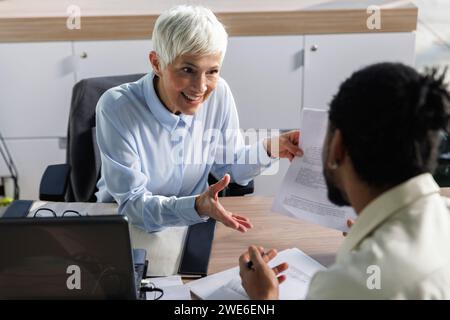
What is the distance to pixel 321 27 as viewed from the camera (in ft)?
8.79

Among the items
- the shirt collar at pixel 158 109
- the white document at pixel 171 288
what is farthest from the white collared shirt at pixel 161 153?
the white document at pixel 171 288

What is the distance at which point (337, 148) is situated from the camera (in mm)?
975

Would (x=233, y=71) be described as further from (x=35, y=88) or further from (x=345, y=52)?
(x=35, y=88)

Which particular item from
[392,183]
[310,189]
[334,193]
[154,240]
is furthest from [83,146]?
[392,183]

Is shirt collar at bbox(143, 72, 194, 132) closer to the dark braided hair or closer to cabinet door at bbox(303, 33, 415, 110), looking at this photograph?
the dark braided hair

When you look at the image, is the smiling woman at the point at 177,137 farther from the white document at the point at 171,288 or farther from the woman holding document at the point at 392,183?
the woman holding document at the point at 392,183

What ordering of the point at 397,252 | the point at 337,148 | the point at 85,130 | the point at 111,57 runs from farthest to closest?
1. the point at 111,57
2. the point at 85,130
3. the point at 337,148
4. the point at 397,252

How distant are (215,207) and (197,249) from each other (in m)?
0.12

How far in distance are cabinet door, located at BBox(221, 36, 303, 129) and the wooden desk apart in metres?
1.20

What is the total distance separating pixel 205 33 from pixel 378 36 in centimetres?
143

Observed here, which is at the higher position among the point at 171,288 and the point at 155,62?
the point at 155,62

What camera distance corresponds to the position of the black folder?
54.1 inches
